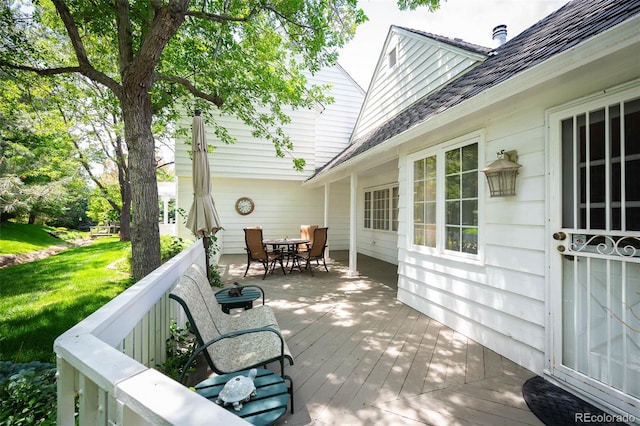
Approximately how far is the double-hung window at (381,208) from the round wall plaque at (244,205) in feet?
13.9

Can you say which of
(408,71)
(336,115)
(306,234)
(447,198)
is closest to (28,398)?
(447,198)

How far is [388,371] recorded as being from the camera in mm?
2553

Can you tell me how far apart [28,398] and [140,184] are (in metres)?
2.75

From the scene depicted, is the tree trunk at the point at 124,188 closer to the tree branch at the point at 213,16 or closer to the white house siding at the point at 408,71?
the tree branch at the point at 213,16

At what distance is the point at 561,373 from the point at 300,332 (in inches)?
101

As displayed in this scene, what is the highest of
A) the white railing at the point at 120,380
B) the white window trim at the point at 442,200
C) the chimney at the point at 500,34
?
the chimney at the point at 500,34

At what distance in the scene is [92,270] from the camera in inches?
256

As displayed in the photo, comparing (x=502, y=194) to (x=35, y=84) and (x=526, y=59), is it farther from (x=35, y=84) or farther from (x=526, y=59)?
(x=35, y=84)

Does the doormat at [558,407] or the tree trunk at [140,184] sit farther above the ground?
the tree trunk at [140,184]

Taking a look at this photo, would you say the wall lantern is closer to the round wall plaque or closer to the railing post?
the railing post

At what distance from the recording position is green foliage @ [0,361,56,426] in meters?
1.70

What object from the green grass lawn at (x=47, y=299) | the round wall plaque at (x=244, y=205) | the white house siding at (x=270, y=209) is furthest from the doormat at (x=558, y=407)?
the round wall plaque at (x=244, y=205)

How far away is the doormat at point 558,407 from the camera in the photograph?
192 centimetres

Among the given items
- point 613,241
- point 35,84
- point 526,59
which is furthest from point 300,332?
point 35,84
